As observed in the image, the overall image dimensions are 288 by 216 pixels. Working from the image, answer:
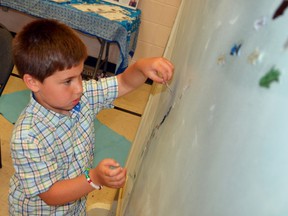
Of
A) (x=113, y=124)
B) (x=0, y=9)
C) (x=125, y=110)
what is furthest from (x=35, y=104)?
(x=0, y=9)

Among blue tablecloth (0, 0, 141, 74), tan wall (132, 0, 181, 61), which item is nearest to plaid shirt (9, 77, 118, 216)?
blue tablecloth (0, 0, 141, 74)

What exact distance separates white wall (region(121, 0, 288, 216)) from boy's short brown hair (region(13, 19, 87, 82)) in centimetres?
36

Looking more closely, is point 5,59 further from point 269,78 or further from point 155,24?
point 155,24

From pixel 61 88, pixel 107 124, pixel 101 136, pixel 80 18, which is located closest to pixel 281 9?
pixel 61 88

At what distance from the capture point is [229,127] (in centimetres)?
34

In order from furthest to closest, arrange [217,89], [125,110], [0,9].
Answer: [0,9] < [125,110] < [217,89]

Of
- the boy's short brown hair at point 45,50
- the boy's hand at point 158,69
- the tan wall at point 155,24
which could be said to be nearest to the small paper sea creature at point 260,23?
the boy's hand at point 158,69

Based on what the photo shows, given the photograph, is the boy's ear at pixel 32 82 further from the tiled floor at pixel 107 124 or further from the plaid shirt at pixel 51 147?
the tiled floor at pixel 107 124

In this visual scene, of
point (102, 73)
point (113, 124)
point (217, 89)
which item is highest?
point (217, 89)

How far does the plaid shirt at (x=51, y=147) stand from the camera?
31.0 inches

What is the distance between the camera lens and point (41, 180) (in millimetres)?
798

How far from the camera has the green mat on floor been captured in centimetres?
209

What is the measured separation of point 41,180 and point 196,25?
51cm

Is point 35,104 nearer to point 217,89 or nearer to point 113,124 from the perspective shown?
point 217,89
